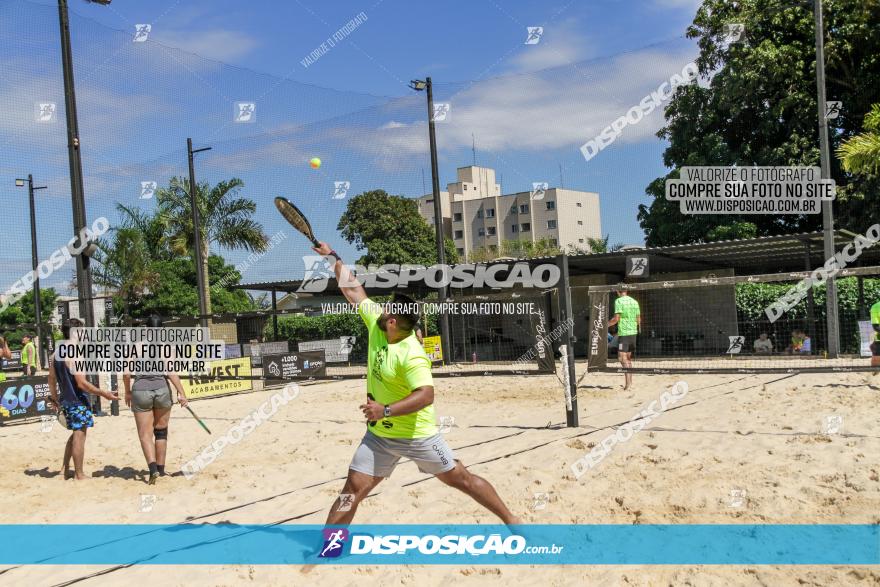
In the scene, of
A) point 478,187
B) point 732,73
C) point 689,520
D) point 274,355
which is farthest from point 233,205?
point 478,187

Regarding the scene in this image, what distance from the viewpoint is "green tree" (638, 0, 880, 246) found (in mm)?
22906

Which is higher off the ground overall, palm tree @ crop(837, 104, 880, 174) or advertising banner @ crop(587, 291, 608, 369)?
palm tree @ crop(837, 104, 880, 174)

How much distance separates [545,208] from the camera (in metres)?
71.3

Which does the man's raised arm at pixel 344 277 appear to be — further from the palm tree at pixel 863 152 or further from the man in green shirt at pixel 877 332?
the palm tree at pixel 863 152

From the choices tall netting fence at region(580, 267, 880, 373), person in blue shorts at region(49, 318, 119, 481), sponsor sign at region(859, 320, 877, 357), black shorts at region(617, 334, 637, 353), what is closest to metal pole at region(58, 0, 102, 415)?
person in blue shorts at region(49, 318, 119, 481)

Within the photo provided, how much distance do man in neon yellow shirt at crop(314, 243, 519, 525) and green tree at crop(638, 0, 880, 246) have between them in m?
22.2

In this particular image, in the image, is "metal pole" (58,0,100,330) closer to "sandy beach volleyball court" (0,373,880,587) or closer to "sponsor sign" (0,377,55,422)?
"sponsor sign" (0,377,55,422)

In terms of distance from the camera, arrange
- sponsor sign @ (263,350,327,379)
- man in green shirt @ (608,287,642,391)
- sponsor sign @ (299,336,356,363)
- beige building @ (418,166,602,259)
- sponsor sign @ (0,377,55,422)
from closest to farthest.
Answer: man in green shirt @ (608,287,642,391) < sponsor sign @ (0,377,55,422) < sponsor sign @ (263,350,327,379) < sponsor sign @ (299,336,356,363) < beige building @ (418,166,602,259)

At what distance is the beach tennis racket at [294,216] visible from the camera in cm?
524

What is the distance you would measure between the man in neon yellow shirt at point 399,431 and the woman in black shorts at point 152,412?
147 inches

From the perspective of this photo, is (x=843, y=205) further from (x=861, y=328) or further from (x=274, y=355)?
(x=274, y=355)

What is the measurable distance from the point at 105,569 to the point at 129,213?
33.0 m

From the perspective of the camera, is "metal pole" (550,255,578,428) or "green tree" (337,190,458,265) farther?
"green tree" (337,190,458,265)

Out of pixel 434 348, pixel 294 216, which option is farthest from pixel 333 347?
pixel 294 216
